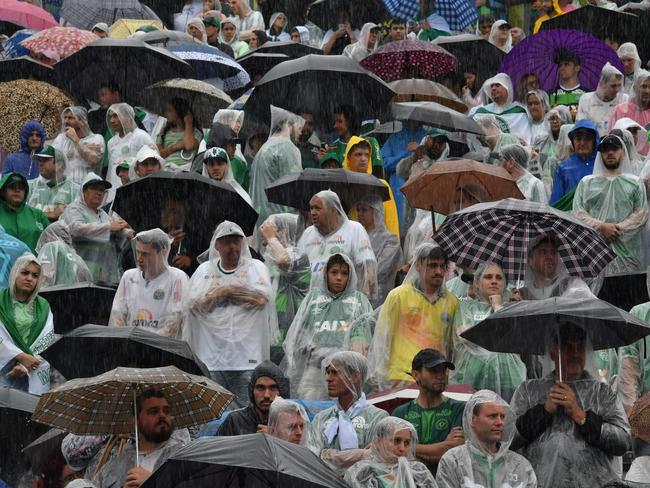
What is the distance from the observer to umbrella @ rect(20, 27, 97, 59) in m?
25.4

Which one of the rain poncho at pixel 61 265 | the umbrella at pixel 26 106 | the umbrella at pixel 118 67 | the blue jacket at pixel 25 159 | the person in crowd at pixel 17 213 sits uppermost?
the umbrella at pixel 118 67

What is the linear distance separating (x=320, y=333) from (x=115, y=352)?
2.18 m

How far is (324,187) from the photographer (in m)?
18.5

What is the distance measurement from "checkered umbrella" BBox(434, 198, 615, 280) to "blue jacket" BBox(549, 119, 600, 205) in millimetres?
4323

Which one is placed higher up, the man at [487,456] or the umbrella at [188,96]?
the umbrella at [188,96]

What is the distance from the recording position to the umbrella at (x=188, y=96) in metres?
22.4

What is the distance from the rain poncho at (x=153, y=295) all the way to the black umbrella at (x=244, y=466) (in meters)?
4.44

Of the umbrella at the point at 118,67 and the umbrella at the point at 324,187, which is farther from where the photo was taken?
the umbrella at the point at 118,67

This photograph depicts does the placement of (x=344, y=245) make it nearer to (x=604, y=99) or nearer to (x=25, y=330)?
(x=25, y=330)

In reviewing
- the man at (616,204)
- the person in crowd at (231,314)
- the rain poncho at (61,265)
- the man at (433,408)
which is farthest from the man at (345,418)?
the rain poncho at (61,265)

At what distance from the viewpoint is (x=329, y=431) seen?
44.4ft

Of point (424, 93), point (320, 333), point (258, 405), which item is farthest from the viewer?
point (424, 93)

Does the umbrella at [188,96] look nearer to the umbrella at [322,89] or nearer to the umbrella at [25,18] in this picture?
the umbrella at [322,89]

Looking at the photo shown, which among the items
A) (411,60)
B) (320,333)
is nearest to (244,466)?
(320,333)
